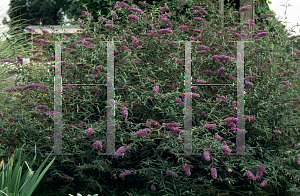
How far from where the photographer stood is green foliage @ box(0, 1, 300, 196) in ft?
9.75

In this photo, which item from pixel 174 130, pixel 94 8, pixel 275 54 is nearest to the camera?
pixel 174 130

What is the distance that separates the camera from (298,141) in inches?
138

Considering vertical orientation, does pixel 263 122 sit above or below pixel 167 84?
below

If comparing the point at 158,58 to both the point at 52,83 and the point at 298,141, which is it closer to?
the point at 52,83

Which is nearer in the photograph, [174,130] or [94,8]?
[174,130]

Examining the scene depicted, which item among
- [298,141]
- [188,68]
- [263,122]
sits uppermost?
[188,68]

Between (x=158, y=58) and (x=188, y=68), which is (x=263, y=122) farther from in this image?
(x=158, y=58)

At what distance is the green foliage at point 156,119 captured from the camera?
2971 mm

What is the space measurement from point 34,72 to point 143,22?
140 cm

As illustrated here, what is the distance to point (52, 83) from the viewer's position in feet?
11.3

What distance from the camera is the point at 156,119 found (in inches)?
127

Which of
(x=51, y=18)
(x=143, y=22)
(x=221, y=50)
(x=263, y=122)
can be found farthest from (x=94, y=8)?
(x=51, y=18)

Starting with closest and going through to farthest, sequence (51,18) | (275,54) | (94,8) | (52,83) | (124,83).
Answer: (124,83), (52,83), (275,54), (94,8), (51,18)

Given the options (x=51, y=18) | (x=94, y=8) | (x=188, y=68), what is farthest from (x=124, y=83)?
(x=51, y=18)
